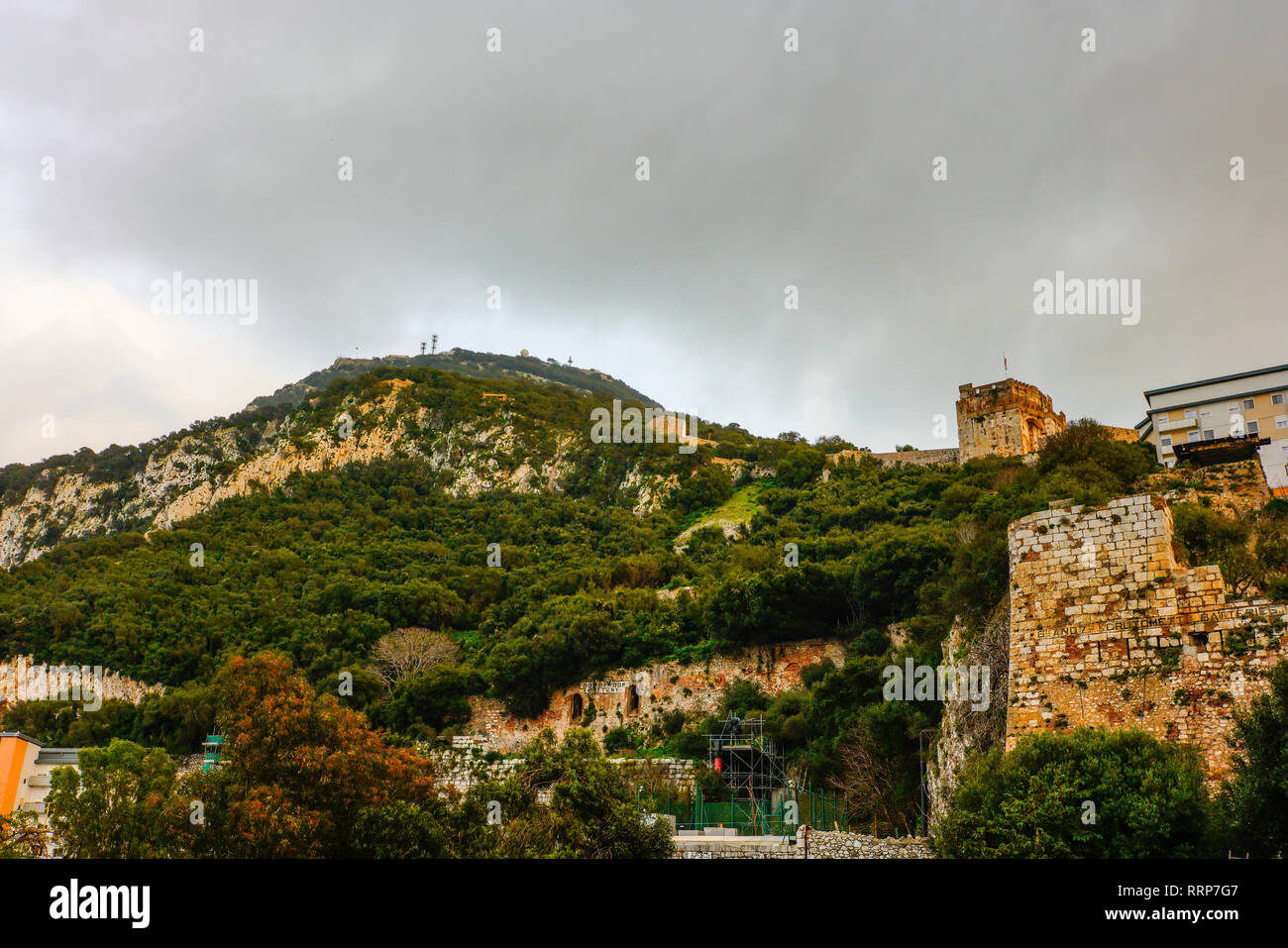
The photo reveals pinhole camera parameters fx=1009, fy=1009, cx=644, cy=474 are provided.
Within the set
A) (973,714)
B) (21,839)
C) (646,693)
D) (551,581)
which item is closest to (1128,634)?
(973,714)

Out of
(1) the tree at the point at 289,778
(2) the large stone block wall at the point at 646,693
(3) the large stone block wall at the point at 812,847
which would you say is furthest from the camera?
(2) the large stone block wall at the point at 646,693

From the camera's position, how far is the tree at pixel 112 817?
2148 centimetres

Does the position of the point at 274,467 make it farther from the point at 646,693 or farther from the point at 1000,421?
the point at 1000,421

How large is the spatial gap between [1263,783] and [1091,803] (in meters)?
2.20

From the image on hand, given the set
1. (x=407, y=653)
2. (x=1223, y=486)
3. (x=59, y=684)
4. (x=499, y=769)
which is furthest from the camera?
(x=59, y=684)

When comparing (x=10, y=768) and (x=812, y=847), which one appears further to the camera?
(x=10, y=768)

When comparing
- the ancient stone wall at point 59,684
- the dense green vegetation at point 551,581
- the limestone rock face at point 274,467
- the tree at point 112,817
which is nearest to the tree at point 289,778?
the tree at point 112,817

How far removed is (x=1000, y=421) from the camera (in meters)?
67.8

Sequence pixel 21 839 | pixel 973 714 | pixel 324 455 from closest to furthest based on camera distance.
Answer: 1. pixel 973 714
2. pixel 21 839
3. pixel 324 455

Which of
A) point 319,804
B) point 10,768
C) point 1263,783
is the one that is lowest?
point 10,768

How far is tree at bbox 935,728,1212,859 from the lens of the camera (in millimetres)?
13578

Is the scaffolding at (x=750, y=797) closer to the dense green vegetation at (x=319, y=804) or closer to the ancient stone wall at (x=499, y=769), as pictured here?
the ancient stone wall at (x=499, y=769)

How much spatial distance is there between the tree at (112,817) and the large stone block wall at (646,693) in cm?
1852
